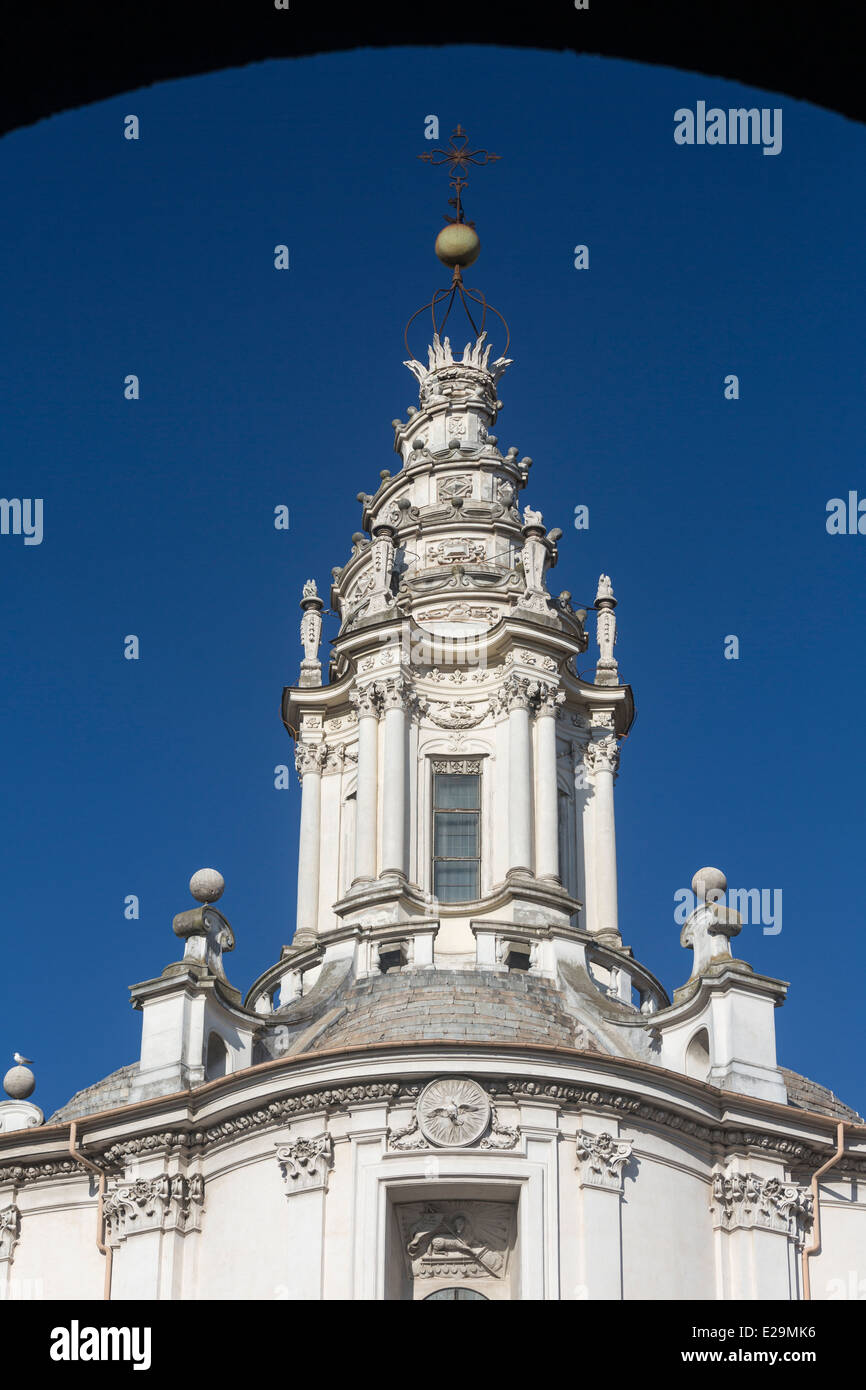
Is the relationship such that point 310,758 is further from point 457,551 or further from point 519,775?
point 457,551

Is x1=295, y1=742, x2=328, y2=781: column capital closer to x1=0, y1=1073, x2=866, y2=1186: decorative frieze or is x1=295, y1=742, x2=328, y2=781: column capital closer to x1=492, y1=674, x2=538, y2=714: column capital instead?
x1=492, y1=674, x2=538, y2=714: column capital

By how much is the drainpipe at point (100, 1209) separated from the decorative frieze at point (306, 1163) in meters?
3.74

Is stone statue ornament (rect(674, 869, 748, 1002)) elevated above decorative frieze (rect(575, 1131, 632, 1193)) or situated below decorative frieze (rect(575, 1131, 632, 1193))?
above

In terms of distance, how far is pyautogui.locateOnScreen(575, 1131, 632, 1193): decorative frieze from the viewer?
101ft

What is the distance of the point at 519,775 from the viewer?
1606 inches

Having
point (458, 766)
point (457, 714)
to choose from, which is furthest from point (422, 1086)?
point (457, 714)

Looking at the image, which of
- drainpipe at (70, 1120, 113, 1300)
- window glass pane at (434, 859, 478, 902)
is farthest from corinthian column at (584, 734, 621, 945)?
drainpipe at (70, 1120, 113, 1300)

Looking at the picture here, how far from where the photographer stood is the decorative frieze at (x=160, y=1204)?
106ft

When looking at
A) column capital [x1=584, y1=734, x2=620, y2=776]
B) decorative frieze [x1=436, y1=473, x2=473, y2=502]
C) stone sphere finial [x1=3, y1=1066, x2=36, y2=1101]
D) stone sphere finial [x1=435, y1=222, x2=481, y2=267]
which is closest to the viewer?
stone sphere finial [x1=3, y1=1066, x2=36, y2=1101]

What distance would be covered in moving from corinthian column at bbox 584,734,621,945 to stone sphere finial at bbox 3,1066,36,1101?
38.1 ft

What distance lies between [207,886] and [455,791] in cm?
733

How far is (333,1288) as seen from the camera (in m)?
30.0

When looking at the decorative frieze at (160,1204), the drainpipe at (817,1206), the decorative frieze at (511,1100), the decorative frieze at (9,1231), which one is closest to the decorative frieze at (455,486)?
the decorative frieze at (511,1100)
